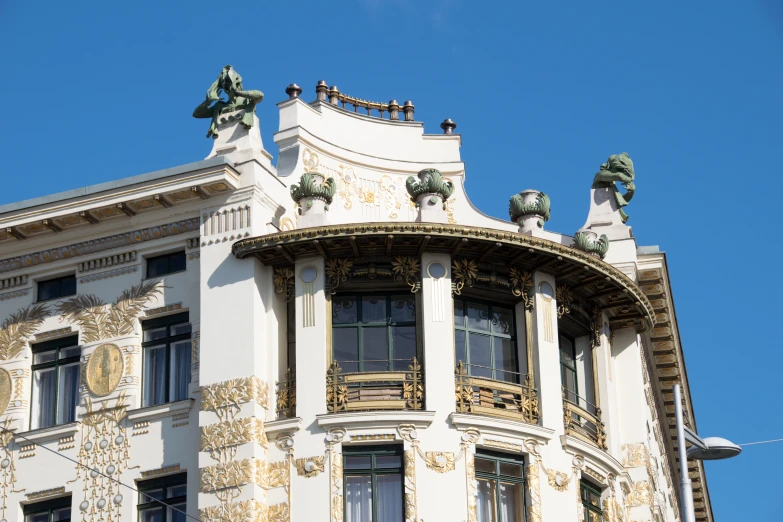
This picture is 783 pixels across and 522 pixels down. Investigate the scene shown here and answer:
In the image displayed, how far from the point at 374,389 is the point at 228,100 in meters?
8.19

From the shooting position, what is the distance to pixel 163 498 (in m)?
36.3

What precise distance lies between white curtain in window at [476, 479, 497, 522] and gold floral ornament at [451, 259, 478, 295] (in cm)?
434

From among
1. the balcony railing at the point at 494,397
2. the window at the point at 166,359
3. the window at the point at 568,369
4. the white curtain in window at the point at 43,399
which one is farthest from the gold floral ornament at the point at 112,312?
the window at the point at 568,369

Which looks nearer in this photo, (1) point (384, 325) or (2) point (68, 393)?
(1) point (384, 325)

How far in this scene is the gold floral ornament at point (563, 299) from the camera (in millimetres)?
38312

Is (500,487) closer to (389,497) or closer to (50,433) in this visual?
(389,497)

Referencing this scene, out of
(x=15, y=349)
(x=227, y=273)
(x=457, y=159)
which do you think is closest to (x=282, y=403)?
(x=227, y=273)

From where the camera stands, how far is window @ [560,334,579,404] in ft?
127

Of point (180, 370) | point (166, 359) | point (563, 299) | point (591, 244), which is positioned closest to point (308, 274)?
point (180, 370)

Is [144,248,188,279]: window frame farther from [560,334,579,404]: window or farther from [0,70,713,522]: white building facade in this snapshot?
[560,334,579,404]: window

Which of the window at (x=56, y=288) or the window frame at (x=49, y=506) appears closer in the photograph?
the window frame at (x=49, y=506)

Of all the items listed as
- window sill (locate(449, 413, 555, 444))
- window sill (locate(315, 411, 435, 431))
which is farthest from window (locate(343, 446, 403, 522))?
window sill (locate(449, 413, 555, 444))

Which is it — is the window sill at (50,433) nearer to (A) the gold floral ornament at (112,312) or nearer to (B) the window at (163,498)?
(A) the gold floral ornament at (112,312)

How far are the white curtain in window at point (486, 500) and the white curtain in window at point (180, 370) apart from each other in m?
6.98
